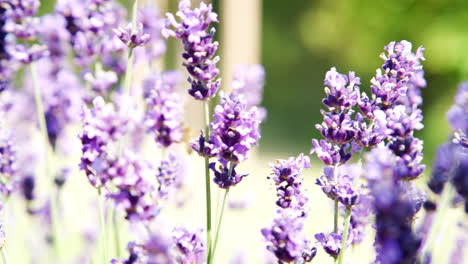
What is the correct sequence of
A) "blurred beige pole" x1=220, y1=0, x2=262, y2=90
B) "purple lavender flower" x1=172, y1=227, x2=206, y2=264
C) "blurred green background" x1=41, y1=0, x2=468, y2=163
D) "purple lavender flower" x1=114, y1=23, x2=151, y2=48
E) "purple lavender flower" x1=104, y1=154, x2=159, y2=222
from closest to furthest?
"purple lavender flower" x1=104, y1=154, x2=159, y2=222, "purple lavender flower" x1=172, y1=227, x2=206, y2=264, "purple lavender flower" x1=114, y1=23, x2=151, y2=48, "blurred beige pole" x1=220, y1=0, x2=262, y2=90, "blurred green background" x1=41, y1=0, x2=468, y2=163

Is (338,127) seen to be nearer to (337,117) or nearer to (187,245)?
(337,117)

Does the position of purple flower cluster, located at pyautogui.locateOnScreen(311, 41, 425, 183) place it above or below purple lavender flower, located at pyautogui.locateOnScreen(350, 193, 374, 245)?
above

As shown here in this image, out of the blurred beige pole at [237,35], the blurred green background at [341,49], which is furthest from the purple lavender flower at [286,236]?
the blurred green background at [341,49]

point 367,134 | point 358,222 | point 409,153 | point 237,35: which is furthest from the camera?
point 237,35

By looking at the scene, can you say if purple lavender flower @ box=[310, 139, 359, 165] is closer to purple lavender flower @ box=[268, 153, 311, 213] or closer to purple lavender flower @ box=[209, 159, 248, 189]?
purple lavender flower @ box=[268, 153, 311, 213]

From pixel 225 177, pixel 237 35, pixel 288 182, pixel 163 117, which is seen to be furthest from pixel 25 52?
pixel 237 35

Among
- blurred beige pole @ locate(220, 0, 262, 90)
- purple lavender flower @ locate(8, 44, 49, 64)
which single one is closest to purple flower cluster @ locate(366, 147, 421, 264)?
purple lavender flower @ locate(8, 44, 49, 64)

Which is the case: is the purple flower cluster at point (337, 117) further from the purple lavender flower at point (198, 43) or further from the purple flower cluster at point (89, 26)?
the purple flower cluster at point (89, 26)
